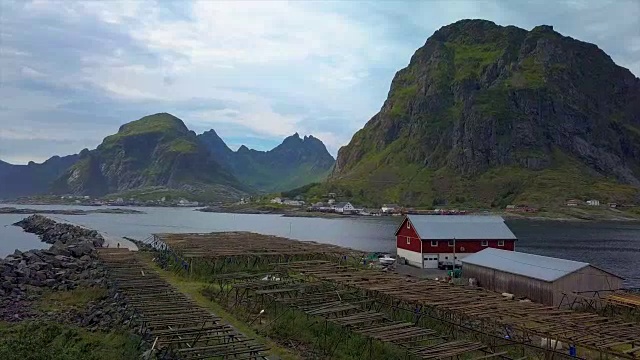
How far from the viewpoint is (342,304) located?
3198 centimetres

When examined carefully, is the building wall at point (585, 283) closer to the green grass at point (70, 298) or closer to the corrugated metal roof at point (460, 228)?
the corrugated metal roof at point (460, 228)

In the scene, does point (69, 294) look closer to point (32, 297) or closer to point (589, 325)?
point (32, 297)

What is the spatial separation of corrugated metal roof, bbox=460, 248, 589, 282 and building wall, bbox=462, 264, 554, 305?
377 millimetres

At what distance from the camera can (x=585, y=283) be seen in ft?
138

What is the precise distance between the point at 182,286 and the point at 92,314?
10169 millimetres

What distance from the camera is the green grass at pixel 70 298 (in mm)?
39219

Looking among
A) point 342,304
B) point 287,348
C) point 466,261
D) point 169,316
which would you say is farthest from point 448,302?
point 466,261

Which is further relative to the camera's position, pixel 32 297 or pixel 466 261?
pixel 466 261

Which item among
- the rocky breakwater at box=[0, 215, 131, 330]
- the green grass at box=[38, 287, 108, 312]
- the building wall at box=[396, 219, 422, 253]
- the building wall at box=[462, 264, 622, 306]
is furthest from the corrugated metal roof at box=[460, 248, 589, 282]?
the green grass at box=[38, 287, 108, 312]

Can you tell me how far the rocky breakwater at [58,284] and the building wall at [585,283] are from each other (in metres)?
30.6

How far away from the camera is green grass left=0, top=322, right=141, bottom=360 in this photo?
63.2 ft

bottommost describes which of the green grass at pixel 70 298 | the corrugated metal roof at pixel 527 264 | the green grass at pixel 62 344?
the green grass at pixel 70 298

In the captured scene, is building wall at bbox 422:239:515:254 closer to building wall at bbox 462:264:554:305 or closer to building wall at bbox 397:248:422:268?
building wall at bbox 397:248:422:268

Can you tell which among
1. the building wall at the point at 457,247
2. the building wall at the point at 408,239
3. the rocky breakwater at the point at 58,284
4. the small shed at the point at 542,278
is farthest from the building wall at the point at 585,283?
the rocky breakwater at the point at 58,284
